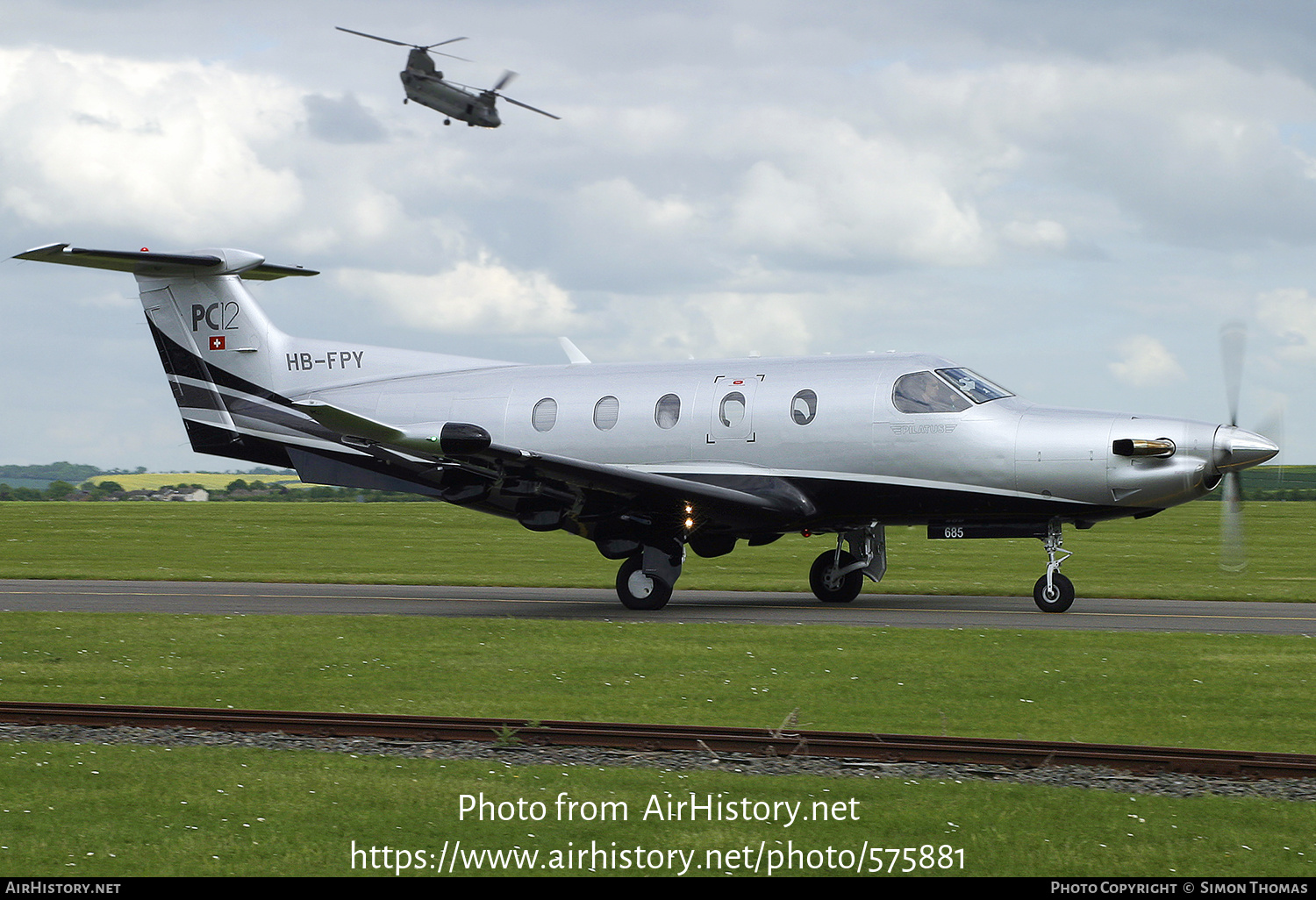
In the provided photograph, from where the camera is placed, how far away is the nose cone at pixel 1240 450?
17219mm

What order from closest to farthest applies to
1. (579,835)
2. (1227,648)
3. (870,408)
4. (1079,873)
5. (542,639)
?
(1079,873)
(579,835)
(1227,648)
(542,639)
(870,408)

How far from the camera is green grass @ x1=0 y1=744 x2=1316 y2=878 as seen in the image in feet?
21.9

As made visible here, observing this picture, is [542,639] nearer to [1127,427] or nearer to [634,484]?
[634,484]

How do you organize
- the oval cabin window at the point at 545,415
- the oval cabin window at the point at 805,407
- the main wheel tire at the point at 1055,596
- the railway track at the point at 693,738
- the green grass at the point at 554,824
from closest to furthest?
the green grass at the point at 554,824
the railway track at the point at 693,738
the main wheel tire at the point at 1055,596
the oval cabin window at the point at 805,407
the oval cabin window at the point at 545,415

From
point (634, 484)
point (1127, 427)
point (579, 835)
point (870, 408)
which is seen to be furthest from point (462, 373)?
point (579, 835)

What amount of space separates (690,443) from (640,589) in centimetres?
242

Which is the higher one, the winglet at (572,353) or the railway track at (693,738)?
the winglet at (572,353)

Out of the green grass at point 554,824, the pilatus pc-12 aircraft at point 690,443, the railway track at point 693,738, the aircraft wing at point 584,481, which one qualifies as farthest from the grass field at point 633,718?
the pilatus pc-12 aircraft at point 690,443

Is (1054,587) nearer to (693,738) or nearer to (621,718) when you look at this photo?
(621,718)

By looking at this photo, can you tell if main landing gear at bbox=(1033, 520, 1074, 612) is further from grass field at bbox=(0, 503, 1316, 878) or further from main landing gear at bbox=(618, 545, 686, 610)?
main landing gear at bbox=(618, 545, 686, 610)

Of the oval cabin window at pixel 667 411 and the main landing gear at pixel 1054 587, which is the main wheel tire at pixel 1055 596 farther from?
the oval cabin window at pixel 667 411

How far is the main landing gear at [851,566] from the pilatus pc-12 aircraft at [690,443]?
0.03 meters

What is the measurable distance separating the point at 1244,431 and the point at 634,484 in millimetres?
8451

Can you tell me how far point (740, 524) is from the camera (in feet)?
64.6
